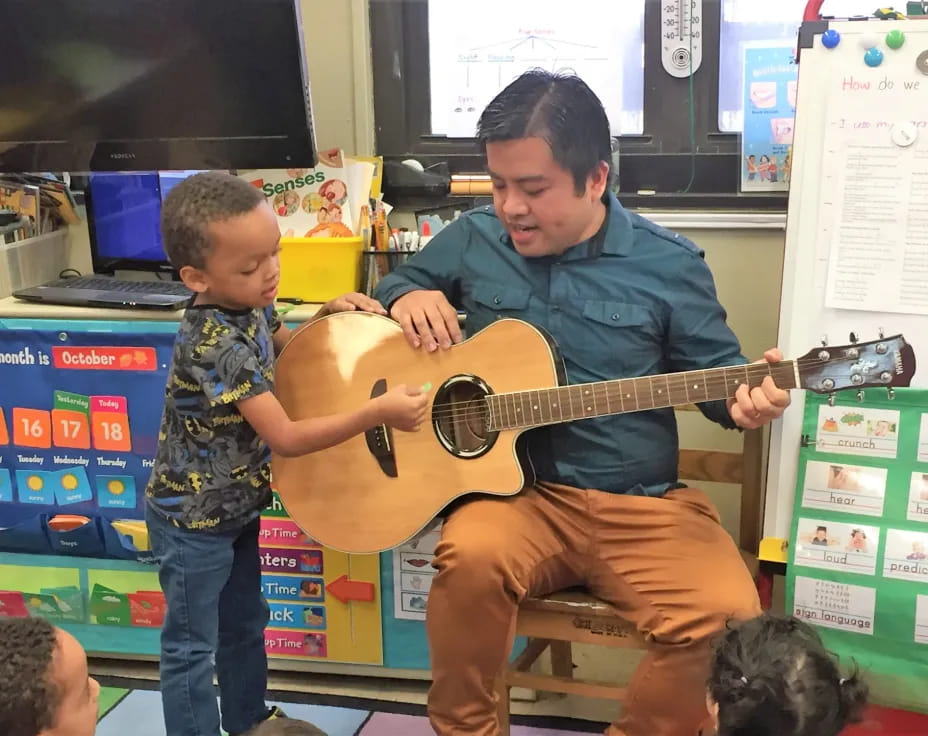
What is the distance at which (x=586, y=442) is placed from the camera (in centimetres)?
166

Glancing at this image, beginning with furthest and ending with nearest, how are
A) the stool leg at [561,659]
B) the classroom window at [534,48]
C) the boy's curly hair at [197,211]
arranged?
the classroom window at [534,48]
the stool leg at [561,659]
the boy's curly hair at [197,211]

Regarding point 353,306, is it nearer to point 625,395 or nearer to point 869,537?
point 625,395

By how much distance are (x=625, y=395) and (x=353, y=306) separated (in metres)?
0.53

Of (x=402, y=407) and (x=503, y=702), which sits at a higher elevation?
(x=402, y=407)

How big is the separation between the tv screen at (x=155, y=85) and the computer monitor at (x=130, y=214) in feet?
Result: 0.44

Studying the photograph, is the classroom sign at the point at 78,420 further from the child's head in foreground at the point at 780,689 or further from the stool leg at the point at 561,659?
the child's head in foreground at the point at 780,689

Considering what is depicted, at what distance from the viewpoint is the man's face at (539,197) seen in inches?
62.4

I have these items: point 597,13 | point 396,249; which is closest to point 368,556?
point 396,249

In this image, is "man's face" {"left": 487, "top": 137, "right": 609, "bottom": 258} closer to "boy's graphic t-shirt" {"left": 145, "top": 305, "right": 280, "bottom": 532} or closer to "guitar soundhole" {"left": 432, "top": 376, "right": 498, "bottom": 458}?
"guitar soundhole" {"left": 432, "top": 376, "right": 498, "bottom": 458}

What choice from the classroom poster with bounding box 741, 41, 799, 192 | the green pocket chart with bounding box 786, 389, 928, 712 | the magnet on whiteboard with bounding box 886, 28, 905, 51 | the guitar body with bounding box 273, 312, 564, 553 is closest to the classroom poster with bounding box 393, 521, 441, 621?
the guitar body with bounding box 273, 312, 564, 553

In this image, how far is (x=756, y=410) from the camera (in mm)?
1467

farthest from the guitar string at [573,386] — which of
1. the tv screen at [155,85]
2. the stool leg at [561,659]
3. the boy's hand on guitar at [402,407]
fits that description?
the tv screen at [155,85]

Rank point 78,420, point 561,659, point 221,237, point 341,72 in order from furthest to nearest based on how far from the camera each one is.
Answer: point 341,72, point 78,420, point 561,659, point 221,237

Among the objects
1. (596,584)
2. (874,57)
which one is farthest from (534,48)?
(596,584)
